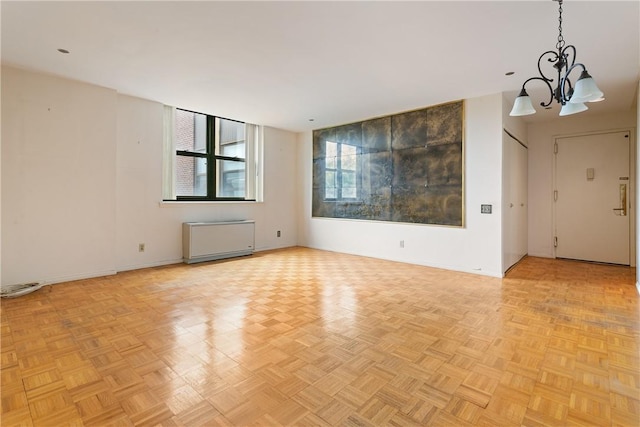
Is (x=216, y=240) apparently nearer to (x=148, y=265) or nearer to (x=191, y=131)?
(x=148, y=265)

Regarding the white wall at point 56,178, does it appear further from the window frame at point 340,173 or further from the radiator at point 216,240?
the window frame at point 340,173

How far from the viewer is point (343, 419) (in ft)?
5.07

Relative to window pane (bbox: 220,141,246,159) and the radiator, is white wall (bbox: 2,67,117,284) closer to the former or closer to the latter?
the radiator

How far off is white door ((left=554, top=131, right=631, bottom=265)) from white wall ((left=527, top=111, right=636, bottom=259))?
12 centimetres

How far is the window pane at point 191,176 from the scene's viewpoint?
534 centimetres

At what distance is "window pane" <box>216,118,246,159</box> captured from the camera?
5.87 meters

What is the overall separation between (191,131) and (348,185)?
3.00 metres

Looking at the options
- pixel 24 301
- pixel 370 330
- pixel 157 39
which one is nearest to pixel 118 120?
pixel 157 39

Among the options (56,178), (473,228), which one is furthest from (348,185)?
(56,178)

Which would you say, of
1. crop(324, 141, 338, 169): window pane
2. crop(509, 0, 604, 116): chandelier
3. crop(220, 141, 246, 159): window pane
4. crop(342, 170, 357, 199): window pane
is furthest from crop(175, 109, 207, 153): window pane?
crop(509, 0, 604, 116): chandelier

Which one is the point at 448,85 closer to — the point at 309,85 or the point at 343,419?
the point at 309,85

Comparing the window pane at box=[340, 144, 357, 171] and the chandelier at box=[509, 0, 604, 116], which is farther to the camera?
the window pane at box=[340, 144, 357, 171]

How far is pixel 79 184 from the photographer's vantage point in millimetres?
4098

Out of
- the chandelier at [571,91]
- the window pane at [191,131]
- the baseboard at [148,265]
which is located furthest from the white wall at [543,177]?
the baseboard at [148,265]
